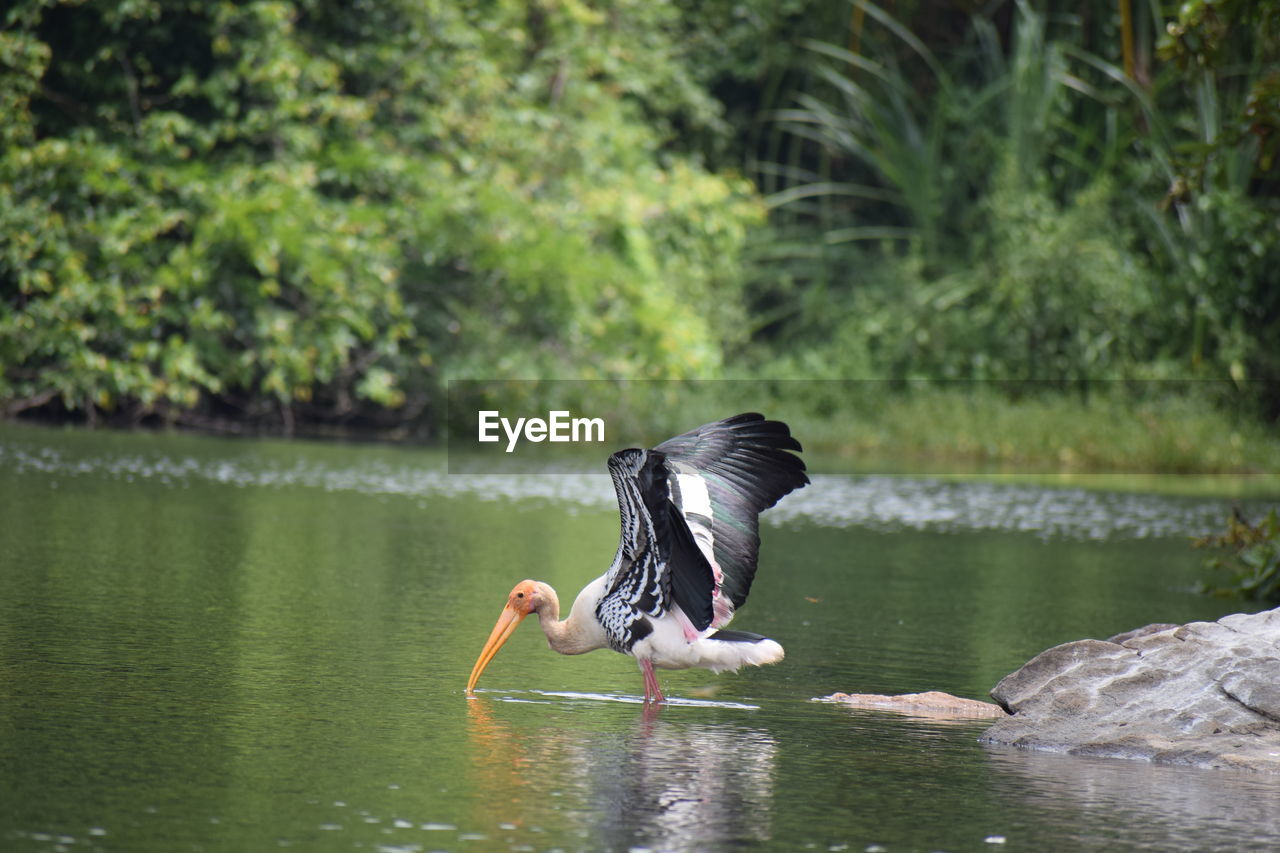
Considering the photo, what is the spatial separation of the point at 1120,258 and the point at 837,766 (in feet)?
76.3

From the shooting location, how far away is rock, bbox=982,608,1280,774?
263 inches

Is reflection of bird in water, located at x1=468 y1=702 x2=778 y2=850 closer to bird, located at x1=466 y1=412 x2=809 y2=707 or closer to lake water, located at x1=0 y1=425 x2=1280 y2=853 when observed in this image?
lake water, located at x1=0 y1=425 x2=1280 y2=853

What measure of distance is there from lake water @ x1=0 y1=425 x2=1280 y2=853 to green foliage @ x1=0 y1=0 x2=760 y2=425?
8661 mm

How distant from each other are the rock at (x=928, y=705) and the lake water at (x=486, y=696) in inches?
8.7

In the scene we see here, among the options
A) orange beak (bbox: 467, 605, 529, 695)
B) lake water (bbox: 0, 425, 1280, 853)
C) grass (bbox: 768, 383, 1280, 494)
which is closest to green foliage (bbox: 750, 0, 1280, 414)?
grass (bbox: 768, 383, 1280, 494)

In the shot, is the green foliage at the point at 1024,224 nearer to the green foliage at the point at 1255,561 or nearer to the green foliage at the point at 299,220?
the green foliage at the point at 299,220

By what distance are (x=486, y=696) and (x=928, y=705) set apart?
182 cm

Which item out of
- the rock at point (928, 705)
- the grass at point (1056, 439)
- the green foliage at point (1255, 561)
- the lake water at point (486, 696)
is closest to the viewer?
the lake water at point (486, 696)

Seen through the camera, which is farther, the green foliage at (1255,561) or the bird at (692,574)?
the green foliage at (1255,561)

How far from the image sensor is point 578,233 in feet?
90.8

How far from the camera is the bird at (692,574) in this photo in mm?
6930

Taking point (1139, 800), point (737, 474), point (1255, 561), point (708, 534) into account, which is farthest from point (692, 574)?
point (1255, 561)

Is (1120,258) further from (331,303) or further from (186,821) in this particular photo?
(186,821)

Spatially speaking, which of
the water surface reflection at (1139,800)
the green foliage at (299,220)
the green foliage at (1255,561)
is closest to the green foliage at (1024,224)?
the green foliage at (299,220)
